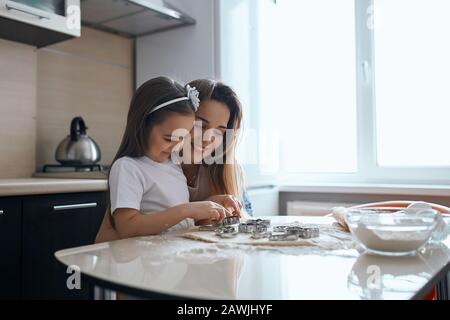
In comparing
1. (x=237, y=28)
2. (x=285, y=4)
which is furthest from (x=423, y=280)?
(x=285, y=4)

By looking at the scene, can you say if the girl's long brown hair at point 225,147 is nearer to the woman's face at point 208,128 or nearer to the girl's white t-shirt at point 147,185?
the woman's face at point 208,128

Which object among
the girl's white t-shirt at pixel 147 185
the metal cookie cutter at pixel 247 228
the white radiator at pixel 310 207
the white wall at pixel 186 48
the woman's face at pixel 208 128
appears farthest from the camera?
the white radiator at pixel 310 207

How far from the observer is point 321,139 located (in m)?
2.68

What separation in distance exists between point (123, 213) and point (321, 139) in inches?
74.0

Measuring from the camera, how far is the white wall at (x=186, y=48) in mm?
2193

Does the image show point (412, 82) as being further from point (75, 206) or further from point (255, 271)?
point (255, 271)

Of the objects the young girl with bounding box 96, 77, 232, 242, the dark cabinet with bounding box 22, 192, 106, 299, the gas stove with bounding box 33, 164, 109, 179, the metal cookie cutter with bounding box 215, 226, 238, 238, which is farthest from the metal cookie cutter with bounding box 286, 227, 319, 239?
the gas stove with bounding box 33, 164, 109, 179

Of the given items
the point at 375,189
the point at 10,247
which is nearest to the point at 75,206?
the point at 10,247

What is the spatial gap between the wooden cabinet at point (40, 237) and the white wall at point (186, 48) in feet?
2.99

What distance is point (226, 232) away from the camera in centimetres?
91

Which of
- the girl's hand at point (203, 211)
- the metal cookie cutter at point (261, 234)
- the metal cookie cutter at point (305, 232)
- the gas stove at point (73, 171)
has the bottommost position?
the metal cookie cutter at point (261, 234)

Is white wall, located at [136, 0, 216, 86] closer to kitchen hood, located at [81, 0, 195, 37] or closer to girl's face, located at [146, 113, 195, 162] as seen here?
kitchen hood, located at [81, 0, 195, 37]

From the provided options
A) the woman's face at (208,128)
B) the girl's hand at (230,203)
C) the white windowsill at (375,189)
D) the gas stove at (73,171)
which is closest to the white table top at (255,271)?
the girl's hand at (230,203)

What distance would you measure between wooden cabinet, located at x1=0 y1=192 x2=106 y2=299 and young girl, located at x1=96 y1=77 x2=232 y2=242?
0.43 meters
